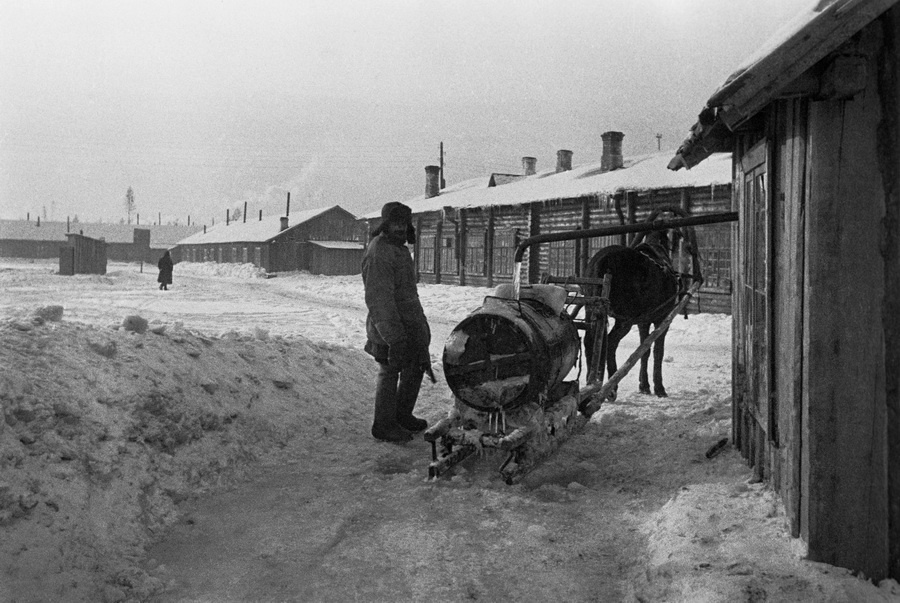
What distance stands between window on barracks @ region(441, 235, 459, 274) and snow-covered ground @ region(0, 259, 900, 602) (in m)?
18.6

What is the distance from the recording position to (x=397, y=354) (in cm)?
518

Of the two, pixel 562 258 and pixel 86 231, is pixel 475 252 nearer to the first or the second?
pixel 562 258

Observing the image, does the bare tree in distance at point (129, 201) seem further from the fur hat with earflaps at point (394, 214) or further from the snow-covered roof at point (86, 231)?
the fur hat with earflaps at point (394, 214)

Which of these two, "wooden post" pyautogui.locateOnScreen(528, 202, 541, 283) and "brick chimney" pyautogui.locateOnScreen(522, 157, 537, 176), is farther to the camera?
"brick chimney" pyautogui.locateOnScreen(522, 157, 537, 176)

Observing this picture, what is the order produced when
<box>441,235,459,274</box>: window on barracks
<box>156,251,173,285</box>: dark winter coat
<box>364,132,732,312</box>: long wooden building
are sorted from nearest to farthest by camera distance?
<box>364,132,732,312</box>: long wooden building < <box>156,251,173,285</box>: dark winter coat < <box>441,235,459,274</box>: window on barracks

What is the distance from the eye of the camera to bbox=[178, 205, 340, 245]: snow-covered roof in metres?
44.2

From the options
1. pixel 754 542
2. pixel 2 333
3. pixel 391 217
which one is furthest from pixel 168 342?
pixel 754 542

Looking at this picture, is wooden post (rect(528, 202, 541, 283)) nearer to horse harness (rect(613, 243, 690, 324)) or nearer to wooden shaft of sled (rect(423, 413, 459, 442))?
horse harness (rect(613, 243, 690, 324))

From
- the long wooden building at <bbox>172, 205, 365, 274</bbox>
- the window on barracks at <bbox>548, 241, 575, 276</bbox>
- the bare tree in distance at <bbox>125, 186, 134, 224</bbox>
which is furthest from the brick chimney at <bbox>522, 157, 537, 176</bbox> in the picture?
the bare tree in distance at <bbox>125, 186, 134, 224</bbox>

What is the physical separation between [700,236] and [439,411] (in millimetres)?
11606

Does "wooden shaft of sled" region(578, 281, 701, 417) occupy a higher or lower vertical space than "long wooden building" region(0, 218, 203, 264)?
lower

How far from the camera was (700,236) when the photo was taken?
15.8 m

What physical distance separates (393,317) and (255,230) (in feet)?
149

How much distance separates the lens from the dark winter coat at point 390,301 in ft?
17.0
